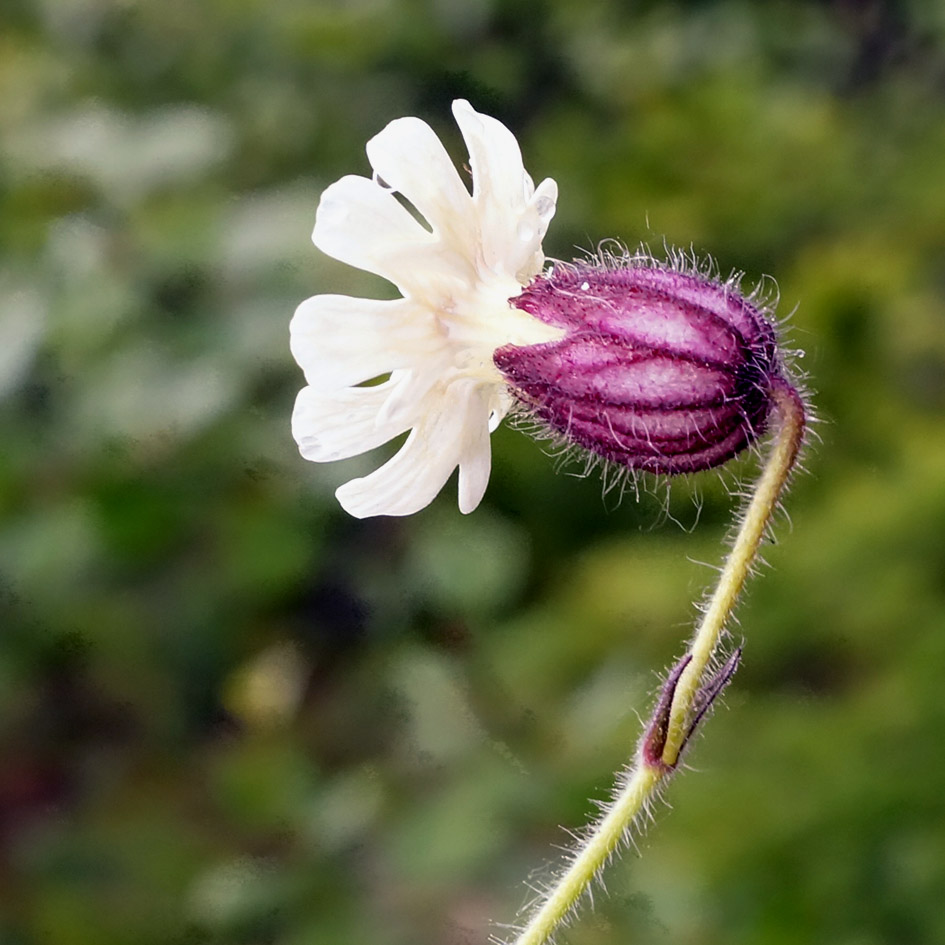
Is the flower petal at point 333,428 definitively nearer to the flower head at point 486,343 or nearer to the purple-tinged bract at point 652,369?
the flower head at point 486,343

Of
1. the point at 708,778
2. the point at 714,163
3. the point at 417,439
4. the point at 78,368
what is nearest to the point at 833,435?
the point at 714,163

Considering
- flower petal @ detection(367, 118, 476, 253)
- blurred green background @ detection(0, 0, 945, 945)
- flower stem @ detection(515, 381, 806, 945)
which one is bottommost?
blurred green background @ detection(0, 0, 945, 945)

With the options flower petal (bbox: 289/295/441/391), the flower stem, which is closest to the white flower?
flower petal (bbox: 289/295/441/391)

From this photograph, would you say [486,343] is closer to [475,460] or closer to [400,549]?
[475,460]

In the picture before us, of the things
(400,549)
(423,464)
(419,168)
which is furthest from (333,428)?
(400,549)

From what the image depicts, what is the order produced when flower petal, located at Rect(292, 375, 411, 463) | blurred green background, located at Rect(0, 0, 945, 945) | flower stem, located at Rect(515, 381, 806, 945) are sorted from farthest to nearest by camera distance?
blurred green background, located at Rect(0, 0, 945, 945), flower petal, located at Rect(292, 375, 411, 463), flower stem, located at Rect(515, 381, 806, 945)

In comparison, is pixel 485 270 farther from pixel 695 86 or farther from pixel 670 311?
pixel 695 86

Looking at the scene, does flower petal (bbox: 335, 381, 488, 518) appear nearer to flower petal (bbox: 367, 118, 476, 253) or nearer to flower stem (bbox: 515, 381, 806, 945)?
flower petal (bbox: 367, 118, 476, 253)

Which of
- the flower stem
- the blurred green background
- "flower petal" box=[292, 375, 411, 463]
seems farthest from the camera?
the blurred green background
